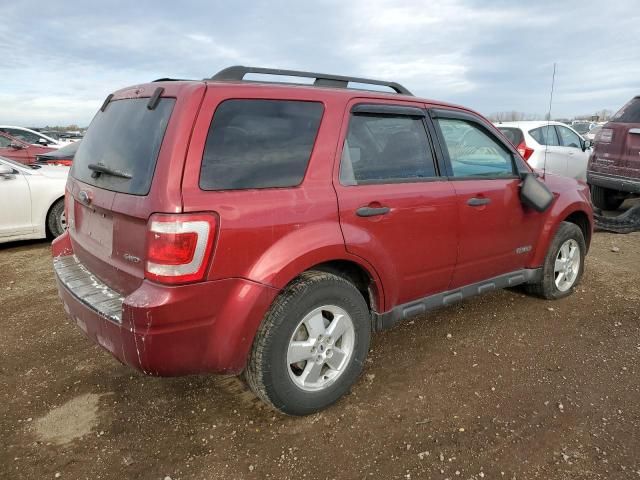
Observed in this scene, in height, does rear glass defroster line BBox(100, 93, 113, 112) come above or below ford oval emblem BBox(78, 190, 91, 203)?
above

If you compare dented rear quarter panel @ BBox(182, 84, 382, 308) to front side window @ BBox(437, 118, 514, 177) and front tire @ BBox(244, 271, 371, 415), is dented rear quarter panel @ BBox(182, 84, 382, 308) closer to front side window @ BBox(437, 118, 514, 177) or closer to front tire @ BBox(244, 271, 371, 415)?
front tire @ BBox(244, 271, 371, 415)

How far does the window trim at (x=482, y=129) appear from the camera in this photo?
3184mm

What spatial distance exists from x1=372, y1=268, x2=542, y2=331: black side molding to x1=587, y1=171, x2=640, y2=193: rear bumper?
3.93 m

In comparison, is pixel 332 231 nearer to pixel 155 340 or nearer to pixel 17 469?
pixel 155 340

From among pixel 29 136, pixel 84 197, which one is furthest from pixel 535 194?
pixel 29 136

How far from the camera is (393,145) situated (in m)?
2.95

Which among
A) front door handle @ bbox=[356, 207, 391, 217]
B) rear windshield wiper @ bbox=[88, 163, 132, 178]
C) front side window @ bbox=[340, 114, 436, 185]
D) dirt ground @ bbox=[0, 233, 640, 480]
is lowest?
dirt ground @ bbox=[0, 233, 640, 480]

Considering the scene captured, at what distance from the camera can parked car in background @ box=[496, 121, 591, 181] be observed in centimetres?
826

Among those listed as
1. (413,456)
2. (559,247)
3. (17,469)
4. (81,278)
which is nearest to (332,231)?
(413,456)

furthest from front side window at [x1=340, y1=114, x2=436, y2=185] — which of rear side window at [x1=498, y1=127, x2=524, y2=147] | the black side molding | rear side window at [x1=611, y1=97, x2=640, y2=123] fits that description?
rear side window at [x1=498, y1=127, x2=524, y2=147]

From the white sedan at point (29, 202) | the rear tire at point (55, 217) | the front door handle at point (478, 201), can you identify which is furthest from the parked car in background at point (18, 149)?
the front door handle at point (478, 201)

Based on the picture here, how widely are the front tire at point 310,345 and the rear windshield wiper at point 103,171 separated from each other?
0.99 m

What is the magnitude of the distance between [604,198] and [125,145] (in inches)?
317

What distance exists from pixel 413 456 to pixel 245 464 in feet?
2.68
